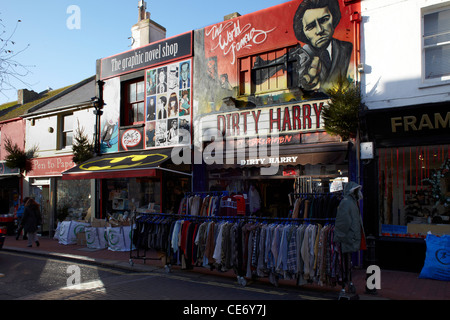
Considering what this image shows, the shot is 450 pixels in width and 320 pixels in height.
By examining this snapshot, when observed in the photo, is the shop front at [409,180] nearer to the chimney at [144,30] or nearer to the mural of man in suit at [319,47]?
the mural of man in suit at [319,47]

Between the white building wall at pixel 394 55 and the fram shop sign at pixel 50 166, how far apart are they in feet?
39.3

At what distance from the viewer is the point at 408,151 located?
8.79m

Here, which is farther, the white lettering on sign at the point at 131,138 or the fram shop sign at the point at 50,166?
the fram shop sign at the point at 50,166

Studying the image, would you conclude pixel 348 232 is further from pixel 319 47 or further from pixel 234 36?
pixel 234 36

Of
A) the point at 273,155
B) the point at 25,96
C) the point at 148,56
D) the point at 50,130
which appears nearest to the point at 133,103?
the point at 148,56

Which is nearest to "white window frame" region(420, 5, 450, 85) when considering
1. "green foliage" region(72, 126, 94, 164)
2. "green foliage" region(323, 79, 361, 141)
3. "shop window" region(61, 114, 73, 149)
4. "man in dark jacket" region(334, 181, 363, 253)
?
"green foliage" region(323, 79, 361, 141)

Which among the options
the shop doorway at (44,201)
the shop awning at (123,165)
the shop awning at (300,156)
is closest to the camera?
the shop awning at (300,156)

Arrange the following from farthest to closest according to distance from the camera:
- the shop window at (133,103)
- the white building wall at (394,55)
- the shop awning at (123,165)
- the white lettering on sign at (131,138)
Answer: the shop window at (133,103), the white lettering on sign at (131,138), the shop awning at (123,165), the white building wall at (394,55)

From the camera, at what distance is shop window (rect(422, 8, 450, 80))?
339 inches

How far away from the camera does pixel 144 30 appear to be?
48.9 feet

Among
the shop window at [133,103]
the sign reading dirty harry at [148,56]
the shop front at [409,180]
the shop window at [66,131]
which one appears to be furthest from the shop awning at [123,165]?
the shop front at [409,180]

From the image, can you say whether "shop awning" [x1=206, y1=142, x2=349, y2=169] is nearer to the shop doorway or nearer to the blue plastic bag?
the blue plastic bag

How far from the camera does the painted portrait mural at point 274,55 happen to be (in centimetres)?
963
